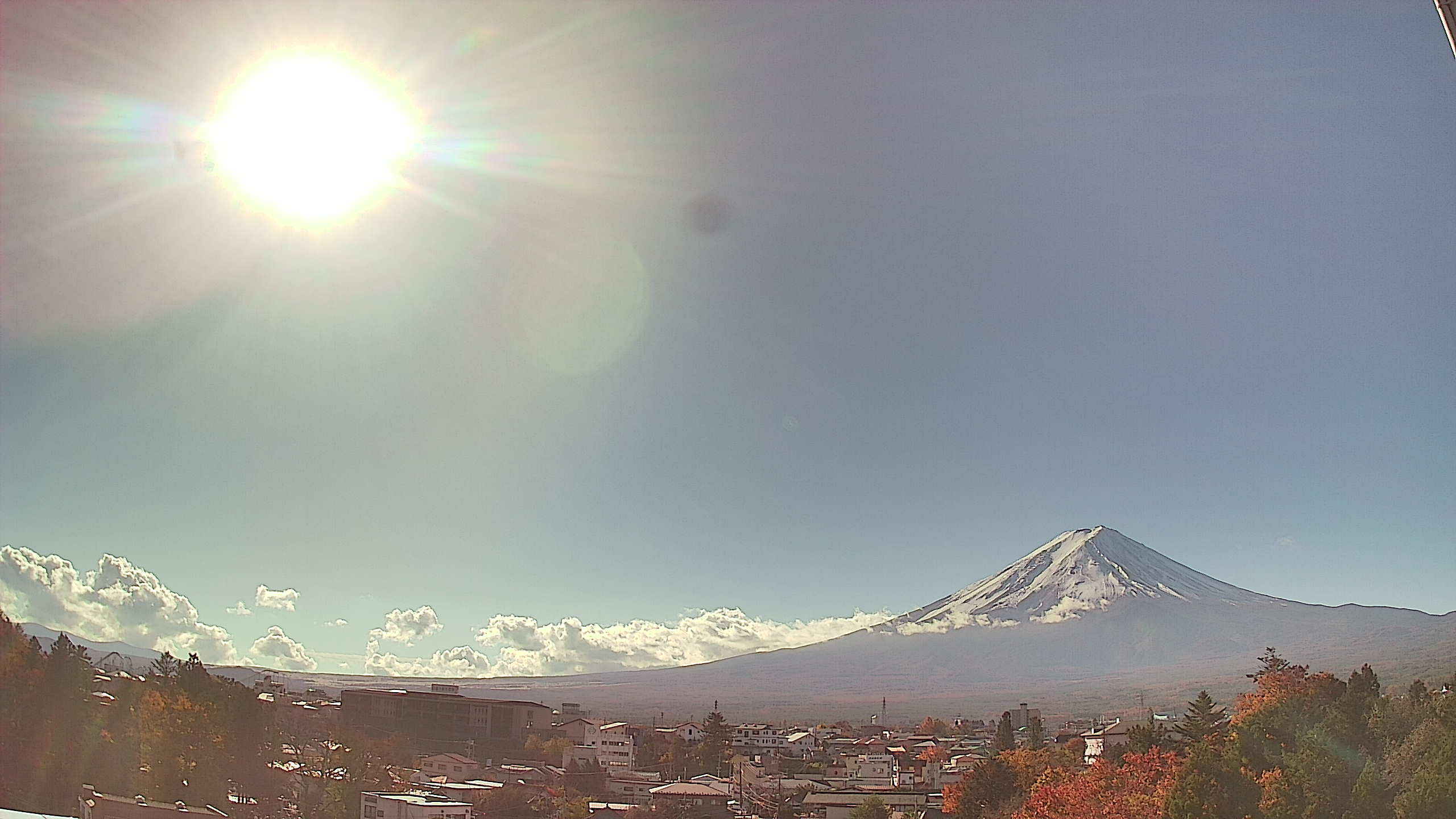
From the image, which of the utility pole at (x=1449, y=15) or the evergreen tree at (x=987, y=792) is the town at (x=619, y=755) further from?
the utility pole at (x=1449, y=15)

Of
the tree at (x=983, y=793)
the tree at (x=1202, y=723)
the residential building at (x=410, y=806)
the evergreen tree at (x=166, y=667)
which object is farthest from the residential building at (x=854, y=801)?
the evergreen tree at (x=166, y=667)

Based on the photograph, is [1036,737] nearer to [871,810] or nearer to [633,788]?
[871,810]

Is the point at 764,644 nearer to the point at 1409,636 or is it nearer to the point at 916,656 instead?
the point at 916,656

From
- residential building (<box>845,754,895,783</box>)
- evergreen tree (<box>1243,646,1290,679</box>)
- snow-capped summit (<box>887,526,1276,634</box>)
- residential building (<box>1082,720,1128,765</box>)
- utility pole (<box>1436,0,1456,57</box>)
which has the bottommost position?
residential building (<box>845,754,895,783</box>)

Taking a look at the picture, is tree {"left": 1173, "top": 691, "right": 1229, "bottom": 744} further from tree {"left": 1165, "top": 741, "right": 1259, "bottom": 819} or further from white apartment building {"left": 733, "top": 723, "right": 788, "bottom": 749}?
white apartment building {"left": 733, "top": 723, "right": 788, "bottom": 749}

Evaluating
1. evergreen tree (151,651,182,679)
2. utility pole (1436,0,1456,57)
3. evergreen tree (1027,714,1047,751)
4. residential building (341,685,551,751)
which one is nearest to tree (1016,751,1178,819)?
evergreen tree (1027,714,1047,751)

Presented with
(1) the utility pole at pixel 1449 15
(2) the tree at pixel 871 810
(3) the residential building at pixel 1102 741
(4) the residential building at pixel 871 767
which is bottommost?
(2) the tree at pixel 871 810
